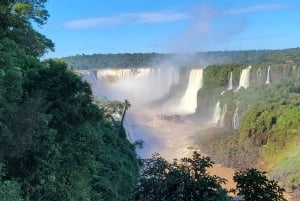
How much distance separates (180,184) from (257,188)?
167cm

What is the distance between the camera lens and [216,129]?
5384cm

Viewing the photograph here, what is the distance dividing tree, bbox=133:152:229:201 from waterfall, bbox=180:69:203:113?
203ft

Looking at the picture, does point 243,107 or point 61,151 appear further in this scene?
point 243,107

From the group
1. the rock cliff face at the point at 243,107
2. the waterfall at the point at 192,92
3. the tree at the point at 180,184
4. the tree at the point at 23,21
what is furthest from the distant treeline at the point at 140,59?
the tree at the point at 180,184

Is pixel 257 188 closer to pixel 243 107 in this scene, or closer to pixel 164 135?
pixel 243 107

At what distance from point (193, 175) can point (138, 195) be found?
3.20 feet

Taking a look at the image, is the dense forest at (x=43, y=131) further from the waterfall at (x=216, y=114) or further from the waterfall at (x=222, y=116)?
the waterfall at (x=216, y=114)

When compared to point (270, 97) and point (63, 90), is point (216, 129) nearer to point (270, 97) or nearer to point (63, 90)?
point (270, 97)

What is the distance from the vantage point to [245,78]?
196 ft

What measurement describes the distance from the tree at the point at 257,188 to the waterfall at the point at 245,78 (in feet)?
169

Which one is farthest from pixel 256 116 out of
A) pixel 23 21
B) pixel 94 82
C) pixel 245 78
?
pixel 94 82

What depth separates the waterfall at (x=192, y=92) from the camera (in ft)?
231

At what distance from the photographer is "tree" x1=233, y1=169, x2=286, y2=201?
25.9ft

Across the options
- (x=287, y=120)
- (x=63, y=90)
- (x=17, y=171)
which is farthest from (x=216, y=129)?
(x=17, y=171)
